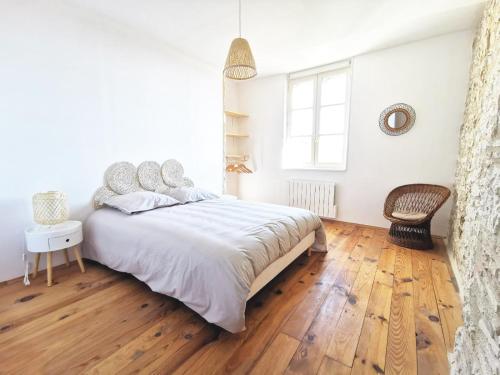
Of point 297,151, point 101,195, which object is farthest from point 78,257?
point 297,151

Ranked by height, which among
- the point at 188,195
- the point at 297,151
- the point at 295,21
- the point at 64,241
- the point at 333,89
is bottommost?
the point at 64,241

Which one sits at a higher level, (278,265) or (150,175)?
(150,175)

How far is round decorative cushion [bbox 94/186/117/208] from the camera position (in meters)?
2.51

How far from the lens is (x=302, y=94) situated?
4.07 meters

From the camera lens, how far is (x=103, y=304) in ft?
5.58

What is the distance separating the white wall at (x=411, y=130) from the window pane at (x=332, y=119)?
0.22 m

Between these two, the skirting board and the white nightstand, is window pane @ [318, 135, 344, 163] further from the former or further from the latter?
the white nightstand

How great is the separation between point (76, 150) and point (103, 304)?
1.57 meters

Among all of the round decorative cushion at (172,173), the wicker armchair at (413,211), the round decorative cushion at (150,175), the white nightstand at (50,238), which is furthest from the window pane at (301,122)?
the white nightstand at (50,238)

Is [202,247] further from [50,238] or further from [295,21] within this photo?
[295,21]

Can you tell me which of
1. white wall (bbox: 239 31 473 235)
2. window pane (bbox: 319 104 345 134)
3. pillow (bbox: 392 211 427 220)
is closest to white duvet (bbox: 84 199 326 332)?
pillow (bbox: 392 211 427 220)

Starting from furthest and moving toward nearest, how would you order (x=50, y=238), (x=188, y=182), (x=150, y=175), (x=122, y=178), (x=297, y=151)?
(x=297, y=151), (x=188, y=182), (x=150, y=175), (x=122, y=178), (x=50, y=238)

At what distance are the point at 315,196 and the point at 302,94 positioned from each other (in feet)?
6.04

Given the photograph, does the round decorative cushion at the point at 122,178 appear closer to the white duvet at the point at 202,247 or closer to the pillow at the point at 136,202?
the pillow at the point at 136,202
